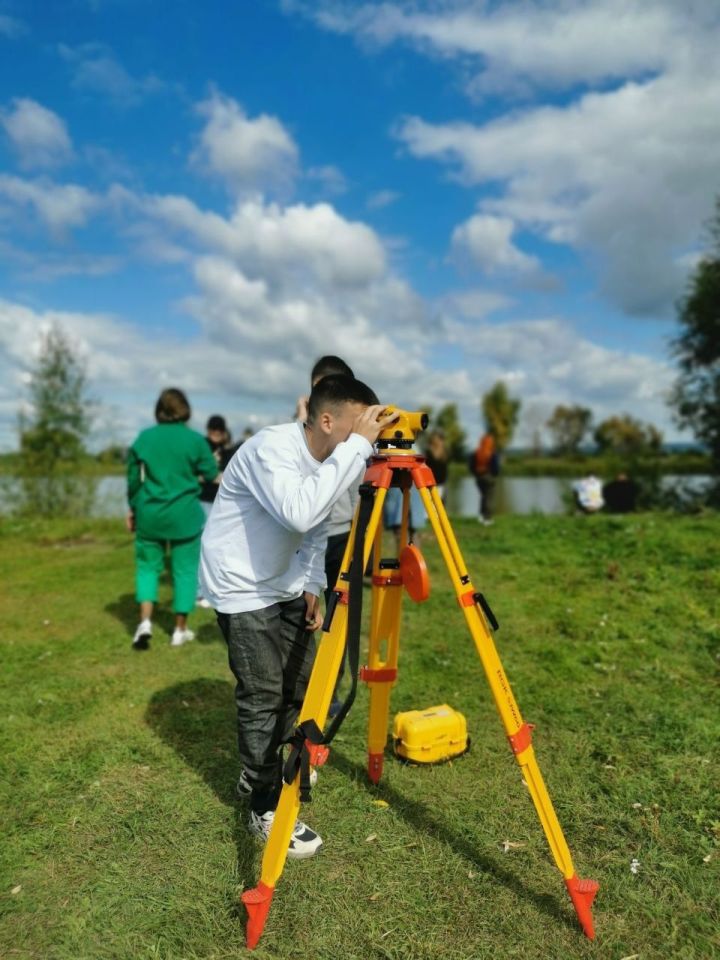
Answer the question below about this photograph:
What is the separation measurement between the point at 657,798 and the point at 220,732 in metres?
3.00

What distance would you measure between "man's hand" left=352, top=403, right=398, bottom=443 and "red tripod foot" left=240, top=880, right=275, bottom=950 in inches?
78.8

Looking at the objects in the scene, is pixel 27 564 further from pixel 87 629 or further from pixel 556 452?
pixel 556 452

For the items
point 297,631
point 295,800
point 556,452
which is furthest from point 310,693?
point 556,452

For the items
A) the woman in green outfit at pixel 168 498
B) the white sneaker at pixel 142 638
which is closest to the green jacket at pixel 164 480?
the woman in green outfit at pixel 168 498

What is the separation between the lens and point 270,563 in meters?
3.49

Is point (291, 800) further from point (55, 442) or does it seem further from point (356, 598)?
point (55, 442)

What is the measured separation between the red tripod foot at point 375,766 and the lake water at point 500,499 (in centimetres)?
1418

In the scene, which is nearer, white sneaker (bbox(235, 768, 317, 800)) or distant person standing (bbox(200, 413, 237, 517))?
white sneaker (bbox(235, 768, 317, 800))

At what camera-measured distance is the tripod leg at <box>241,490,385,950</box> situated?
289cm

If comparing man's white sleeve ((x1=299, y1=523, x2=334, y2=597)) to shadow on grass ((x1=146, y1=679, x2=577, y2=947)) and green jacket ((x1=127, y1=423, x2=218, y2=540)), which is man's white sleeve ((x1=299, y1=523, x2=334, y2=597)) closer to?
shadow on grass ((x1=146, y1=679, x2=577, y2=947))

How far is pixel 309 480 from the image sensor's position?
303cm

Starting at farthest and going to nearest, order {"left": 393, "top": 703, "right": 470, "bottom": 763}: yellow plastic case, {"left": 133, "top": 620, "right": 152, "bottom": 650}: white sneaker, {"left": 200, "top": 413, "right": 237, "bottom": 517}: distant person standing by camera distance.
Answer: {"left": 200, "top": 413, "right": 237, "bottom": 517}: distant person standing → {"left": 133, "top": 620, "right": 152, "bottom": 650}: white sneaker → {"left": 393, "top": 703, "right": 470, "bottom": 763}: yellow plastic case

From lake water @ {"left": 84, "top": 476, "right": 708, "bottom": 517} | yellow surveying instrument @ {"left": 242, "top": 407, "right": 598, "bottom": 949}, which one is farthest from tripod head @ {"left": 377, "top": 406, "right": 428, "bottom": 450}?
lake water @ {"left": 84, "top": 476, "right": 708, "bottom": 517}

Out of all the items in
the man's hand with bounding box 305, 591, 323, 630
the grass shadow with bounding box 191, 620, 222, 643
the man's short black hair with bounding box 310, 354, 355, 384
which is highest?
the man's short black hair with bounding box 310, 354, 355, 384
